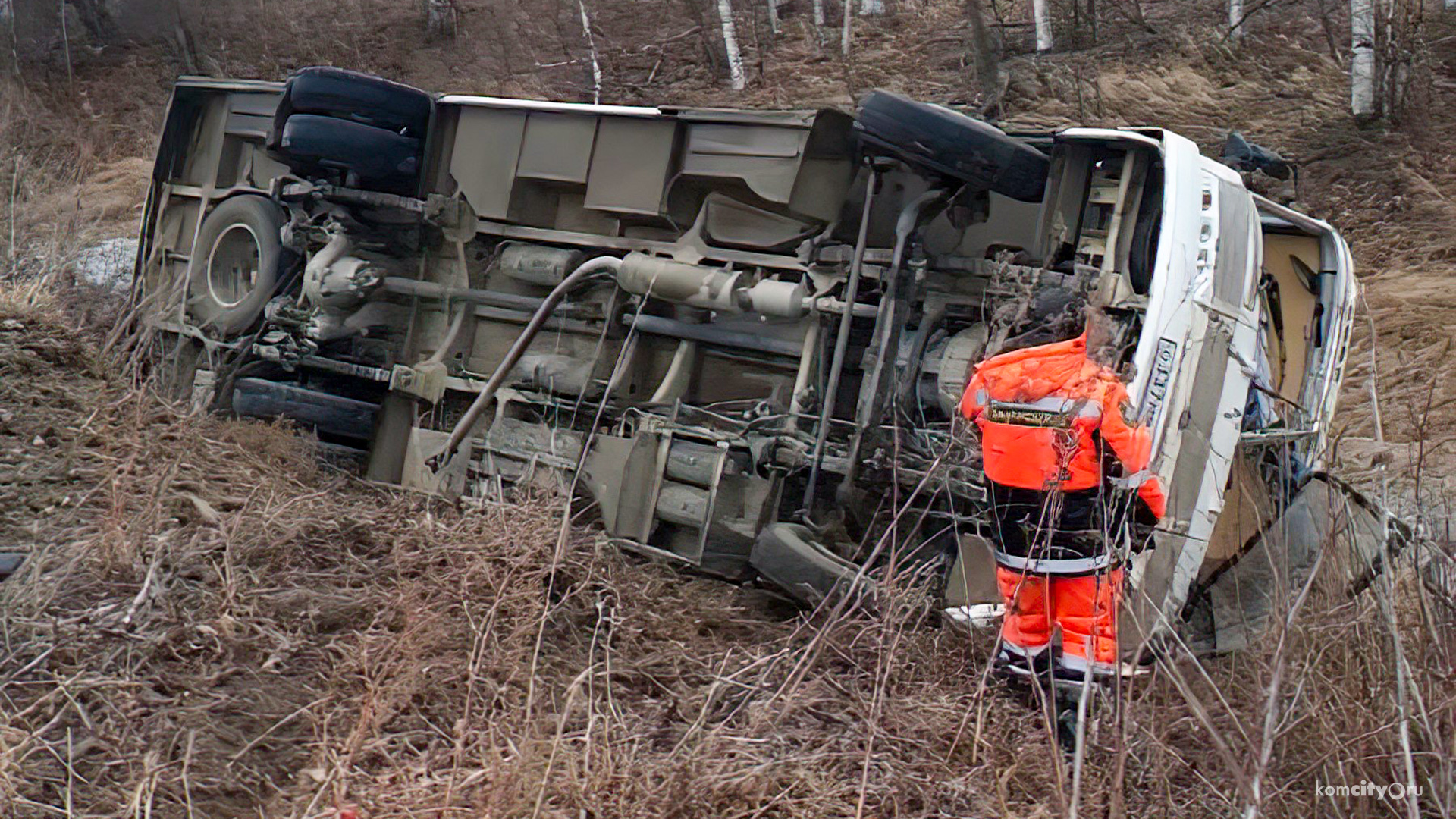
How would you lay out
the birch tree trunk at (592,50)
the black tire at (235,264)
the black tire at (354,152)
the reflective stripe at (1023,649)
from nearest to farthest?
the reflective stripe at (1023,649), the black tire at (354,152), the black tire at (235,264), the birch tree trunk at (592,50)

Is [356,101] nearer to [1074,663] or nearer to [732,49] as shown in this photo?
[1074,663]

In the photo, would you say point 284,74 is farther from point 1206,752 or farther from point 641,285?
point 1206,752

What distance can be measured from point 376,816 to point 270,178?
4.56 m

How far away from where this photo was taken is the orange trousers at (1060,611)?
3777mm

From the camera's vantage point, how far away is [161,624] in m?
3.89

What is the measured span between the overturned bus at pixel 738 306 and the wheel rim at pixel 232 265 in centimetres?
2

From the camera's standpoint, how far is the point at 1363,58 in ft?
35.3

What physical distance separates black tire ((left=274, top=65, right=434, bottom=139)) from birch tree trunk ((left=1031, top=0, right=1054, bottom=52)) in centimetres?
919

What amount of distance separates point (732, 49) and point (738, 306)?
32.1 feet

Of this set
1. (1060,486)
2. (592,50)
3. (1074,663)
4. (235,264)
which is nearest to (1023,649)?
(1074,663)

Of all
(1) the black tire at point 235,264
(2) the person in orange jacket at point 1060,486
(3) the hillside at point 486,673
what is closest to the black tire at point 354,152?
(1) the black tire at point 235,264

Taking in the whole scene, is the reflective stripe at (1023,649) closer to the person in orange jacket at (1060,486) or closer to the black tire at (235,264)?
the person in orange jacket at (1060,486)

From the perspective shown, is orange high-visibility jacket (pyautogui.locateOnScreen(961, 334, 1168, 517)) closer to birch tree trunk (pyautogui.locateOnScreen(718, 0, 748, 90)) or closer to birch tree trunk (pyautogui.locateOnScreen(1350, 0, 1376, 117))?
birch tree trunk (pyautogui.locateOnScreen(1350, 0, 1376, 117))

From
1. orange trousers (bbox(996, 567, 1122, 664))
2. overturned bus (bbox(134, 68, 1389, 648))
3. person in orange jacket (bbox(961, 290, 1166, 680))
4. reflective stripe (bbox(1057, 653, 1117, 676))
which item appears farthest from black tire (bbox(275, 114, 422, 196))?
reflective stripe (bbox(1057, 653, 1117, 676))
